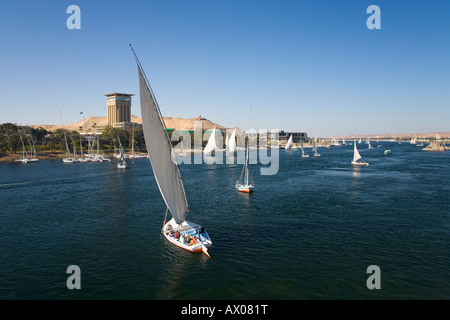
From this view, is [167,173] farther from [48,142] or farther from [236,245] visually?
[48,142]

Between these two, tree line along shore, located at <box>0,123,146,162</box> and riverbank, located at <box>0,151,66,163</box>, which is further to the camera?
tree line along shore, located at <box>0,123,146,162</box>

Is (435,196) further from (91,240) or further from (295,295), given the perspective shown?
(91,240)

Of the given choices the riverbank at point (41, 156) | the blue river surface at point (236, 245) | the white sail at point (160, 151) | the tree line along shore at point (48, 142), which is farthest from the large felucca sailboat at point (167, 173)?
the riverbank at point (41, 156)

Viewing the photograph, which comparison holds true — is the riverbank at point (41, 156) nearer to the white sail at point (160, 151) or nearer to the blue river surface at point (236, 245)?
the blue river surface at point (236, 245)

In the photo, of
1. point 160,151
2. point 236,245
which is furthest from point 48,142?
point 236,245

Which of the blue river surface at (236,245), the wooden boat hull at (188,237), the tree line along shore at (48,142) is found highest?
the tree line along shore at (48,142)

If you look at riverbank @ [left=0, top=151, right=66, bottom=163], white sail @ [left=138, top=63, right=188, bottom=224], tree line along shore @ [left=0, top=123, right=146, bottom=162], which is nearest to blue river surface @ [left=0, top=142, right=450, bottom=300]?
white sail @ [left=138, top=63, right=188, bottom=224]

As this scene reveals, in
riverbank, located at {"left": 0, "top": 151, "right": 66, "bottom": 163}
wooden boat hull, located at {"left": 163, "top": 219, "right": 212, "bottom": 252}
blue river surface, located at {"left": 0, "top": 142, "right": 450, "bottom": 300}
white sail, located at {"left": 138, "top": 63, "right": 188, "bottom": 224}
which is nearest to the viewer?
blue river surface, located at {"left": 0, "top": 142, "right": 450, "bottom": 300}

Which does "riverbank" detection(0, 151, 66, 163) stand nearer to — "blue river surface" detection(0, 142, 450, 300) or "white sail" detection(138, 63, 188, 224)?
"blue river surface" detection(0, 142, 450, 300)
